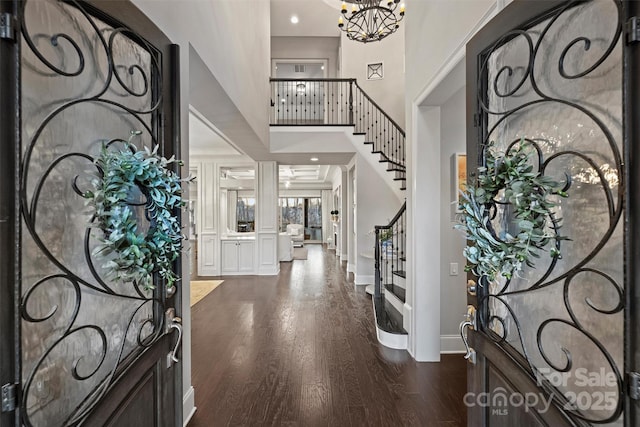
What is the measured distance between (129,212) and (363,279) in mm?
5760

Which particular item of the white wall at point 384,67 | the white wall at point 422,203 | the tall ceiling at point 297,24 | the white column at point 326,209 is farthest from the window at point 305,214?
the white wall at point 422,203

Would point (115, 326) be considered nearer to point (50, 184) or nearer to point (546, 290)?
point (50, 184)

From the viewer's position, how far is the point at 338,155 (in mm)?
6883

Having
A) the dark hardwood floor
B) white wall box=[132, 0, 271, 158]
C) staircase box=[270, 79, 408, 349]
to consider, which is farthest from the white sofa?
the dark hardwood floor

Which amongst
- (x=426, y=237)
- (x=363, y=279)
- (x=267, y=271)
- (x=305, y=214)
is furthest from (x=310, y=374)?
(x=305, y=214)

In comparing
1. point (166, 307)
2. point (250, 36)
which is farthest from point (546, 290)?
point (250, 36)

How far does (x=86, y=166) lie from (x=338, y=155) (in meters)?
5.98

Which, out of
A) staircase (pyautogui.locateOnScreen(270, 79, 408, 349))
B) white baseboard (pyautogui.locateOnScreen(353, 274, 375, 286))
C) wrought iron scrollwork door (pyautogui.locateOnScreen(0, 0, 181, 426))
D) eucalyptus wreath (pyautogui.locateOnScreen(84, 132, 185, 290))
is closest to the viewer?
wrought iron scrollwork door (pyautogui.locateOnScreen(0, 0, 181, 426))

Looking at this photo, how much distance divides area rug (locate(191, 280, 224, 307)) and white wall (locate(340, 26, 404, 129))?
228 inches

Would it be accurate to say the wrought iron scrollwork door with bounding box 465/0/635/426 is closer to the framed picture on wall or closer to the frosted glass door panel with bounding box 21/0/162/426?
the frosted glass door panel with bounding box 21/0/162/426

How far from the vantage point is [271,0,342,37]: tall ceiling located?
7633mm

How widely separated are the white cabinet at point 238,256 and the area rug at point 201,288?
714mm

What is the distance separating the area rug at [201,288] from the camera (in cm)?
546

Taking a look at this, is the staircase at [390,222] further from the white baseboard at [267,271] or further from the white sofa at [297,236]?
the white sofa at [297,236]
